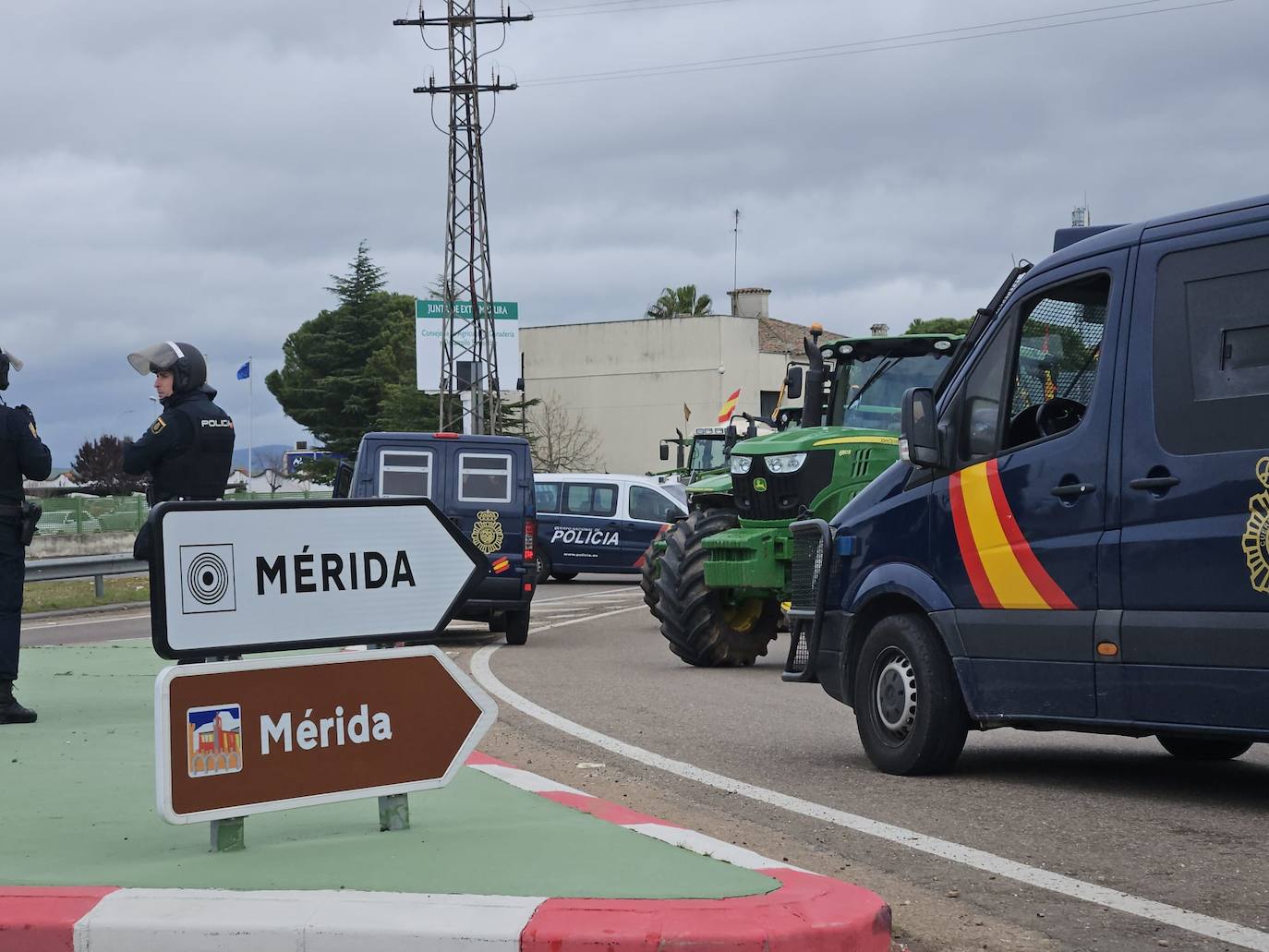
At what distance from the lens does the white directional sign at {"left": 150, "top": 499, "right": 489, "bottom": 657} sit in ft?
18.0

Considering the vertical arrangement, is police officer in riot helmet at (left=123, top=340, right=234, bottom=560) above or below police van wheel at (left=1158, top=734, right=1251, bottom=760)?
above

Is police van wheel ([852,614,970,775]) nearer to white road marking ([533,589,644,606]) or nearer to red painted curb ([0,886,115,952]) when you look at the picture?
red painted curb ([0,886,115,952])

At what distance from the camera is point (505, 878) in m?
5.23

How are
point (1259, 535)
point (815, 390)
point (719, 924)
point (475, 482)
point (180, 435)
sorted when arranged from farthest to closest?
point (475, 482), point (815, 390), point (180, 435), point (1259, 535), point (719, 924)

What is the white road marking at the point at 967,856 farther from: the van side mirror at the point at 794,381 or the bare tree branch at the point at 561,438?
the bare tree branch at the point at 561,438

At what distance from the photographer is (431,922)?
4656 millimetres

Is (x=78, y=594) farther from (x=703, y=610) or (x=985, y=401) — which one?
(x=985, y=401)

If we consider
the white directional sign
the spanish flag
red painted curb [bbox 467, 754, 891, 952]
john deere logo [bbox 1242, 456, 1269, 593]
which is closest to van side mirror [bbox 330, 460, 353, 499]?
the spanish flag

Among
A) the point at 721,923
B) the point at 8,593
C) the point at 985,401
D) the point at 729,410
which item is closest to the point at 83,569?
the point at 729,410

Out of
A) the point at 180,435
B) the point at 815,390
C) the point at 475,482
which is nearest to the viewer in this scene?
the point at 180,435

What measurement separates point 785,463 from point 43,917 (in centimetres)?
929

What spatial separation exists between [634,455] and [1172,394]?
65.1 meters

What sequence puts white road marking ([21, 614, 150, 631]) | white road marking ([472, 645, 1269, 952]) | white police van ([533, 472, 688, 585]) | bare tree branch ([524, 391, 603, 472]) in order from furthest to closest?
bare tree branch ([524, 391, 603, 472]) → white police van ([533, 472, 688, 585]) → white road marking ([21, 614, 150, 631]) → white road marking ([472, 645, 1269, 952])

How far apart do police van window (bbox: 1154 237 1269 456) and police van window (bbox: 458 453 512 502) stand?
11566mm
